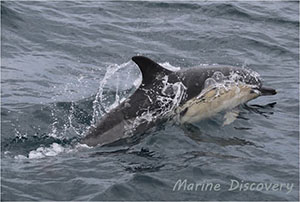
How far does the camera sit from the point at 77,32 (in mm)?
18031

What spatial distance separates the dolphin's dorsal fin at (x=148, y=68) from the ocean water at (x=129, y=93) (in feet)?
3.20

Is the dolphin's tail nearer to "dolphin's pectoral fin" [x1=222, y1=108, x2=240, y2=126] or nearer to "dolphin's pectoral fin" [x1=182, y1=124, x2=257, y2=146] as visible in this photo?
"dolphin's pectoral fin" [x1=222, y1=108, x2=240, y2=126]

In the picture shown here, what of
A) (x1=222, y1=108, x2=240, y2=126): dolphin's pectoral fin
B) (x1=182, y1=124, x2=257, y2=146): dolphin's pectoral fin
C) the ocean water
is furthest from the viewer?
(x1=222, y1=108, x2=240, y2=126): dolphin's pectoral fin

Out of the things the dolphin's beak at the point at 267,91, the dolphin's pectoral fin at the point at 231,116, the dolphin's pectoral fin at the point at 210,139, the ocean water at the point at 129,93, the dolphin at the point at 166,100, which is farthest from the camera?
the dolphin's beak at the point at 267,91

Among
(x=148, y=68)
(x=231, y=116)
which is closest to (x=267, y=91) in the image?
(x=231, y=116)

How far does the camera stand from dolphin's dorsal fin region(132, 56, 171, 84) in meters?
10.6

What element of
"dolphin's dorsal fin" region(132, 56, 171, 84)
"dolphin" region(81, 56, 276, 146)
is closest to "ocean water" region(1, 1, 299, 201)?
"dolphin" region(81, 56, 276, 146)

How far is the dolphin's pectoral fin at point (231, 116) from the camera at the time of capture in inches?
450

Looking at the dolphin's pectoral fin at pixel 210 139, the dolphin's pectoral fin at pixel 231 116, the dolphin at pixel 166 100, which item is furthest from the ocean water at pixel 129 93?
the dolphin at pixel 166 100

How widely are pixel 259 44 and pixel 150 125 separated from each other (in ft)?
24.3

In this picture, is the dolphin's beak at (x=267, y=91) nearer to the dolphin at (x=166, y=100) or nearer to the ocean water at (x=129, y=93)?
the ocean water at (x=129, y=93)

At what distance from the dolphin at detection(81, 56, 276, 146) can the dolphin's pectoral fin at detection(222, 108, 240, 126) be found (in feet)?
0.46

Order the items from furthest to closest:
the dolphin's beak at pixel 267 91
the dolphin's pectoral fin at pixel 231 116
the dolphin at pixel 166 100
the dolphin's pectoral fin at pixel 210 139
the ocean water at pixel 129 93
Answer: the dolphin's beak at pixel 267 91, the dolphin's pectoral fin at pixel 231 116, the dolphin at pixel 166 100, the dolphin's pectoral fin at pixel 210 139, the ocean water at pixel 129 93

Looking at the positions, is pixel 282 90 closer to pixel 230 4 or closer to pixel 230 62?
pixel 230 62
